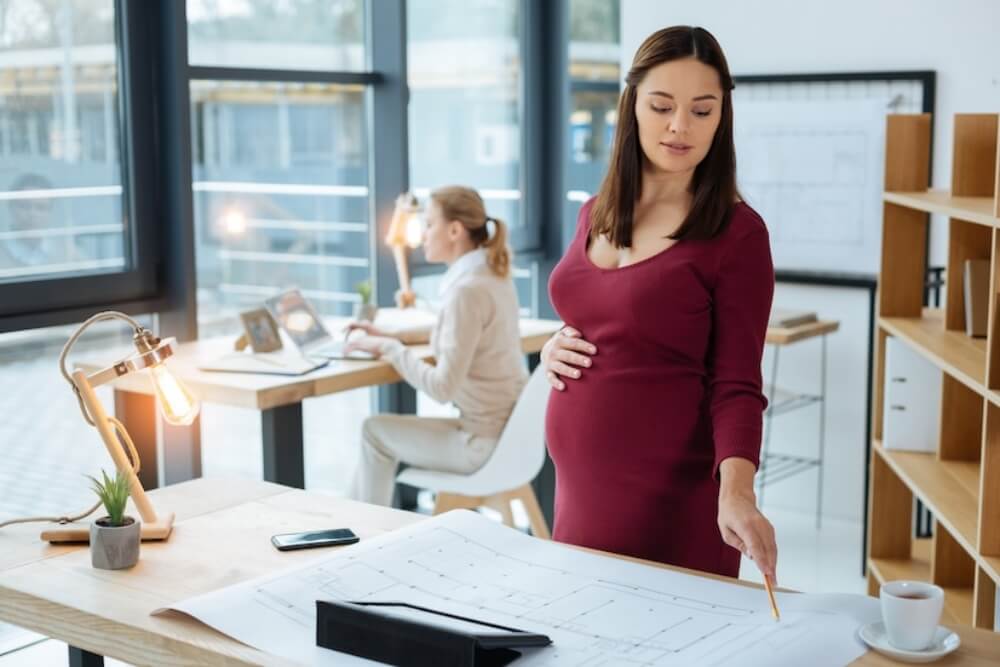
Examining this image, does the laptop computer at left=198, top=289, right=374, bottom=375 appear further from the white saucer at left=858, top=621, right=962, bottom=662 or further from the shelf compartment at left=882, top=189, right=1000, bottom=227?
the white saucer at left=858, top=621, right=962, bottom=662

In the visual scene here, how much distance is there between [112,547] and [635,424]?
0.76 m

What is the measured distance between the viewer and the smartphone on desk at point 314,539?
1.86m

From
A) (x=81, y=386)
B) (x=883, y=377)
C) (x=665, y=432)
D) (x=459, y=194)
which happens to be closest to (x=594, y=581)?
(x=665, y=432)

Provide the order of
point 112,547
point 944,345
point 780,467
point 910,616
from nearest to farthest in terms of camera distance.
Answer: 1. point 910,616
2. point 112,547
3. point 944,345
4. point 780,467

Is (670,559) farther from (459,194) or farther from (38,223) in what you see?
(38,223)

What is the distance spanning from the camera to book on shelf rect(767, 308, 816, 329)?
14.3 feet

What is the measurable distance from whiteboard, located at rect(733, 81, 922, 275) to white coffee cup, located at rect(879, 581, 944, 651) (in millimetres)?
3230

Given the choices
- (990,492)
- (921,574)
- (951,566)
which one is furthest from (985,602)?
(921,574)

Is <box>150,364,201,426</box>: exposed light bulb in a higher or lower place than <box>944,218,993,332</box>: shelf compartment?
lower

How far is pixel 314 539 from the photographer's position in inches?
73.9

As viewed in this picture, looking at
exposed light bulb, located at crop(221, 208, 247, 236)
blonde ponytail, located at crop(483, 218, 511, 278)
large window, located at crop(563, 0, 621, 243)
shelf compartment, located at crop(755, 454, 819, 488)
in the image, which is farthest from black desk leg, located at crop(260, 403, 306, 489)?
large window, located at crop(563, 0, 621, 243)

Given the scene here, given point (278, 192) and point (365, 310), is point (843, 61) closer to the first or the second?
point (365, 310)

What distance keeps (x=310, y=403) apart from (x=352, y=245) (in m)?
0.58

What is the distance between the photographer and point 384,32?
4.59m
